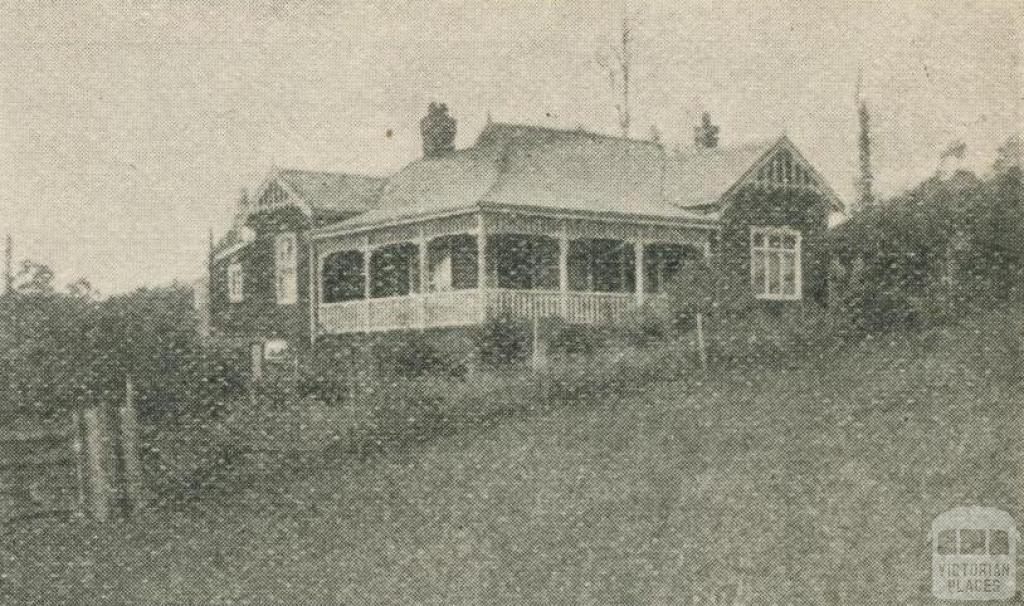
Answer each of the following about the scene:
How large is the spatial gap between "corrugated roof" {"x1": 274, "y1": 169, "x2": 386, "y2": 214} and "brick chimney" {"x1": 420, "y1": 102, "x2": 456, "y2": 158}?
1.59m

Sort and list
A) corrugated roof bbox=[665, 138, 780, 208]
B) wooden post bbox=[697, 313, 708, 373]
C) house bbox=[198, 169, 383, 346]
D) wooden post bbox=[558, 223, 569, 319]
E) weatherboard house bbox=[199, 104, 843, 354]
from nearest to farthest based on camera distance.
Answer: wooden post bbox=[697, 313, 708, 373], wooden post bbox=[558, 223, 569, 319], weatherboard house bbox=[199, 104, 843, 354], corrugated roof bbox=[665, 138, 780, 208], house bbox=[198, 169, 383, 346]

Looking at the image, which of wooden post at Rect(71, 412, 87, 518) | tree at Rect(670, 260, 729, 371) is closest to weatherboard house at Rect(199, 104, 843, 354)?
tree at Rect(670, 260, 729, 371)

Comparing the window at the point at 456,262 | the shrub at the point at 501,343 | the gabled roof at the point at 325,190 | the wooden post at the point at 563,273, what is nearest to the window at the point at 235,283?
the gabled roof at the point at 325,190

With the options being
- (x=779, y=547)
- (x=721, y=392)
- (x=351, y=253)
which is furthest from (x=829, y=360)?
(x=351, y=253)

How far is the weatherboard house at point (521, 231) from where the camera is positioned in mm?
27484

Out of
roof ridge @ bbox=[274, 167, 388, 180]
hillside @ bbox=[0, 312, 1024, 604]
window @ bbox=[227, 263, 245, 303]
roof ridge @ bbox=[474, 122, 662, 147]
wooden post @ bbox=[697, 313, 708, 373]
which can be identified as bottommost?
hillside @ bbox=[0, 312, 1024, 604]

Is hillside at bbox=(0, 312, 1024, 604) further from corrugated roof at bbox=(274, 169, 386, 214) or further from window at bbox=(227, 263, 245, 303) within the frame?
window at bbox=(227, 263, 245, 303)

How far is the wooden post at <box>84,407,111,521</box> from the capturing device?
14.3m

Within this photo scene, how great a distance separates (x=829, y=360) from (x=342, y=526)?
29.0 ft

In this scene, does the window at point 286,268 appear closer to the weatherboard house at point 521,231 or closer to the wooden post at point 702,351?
the weatherboard house at point 521,231

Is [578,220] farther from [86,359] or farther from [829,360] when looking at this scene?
[86,359]
